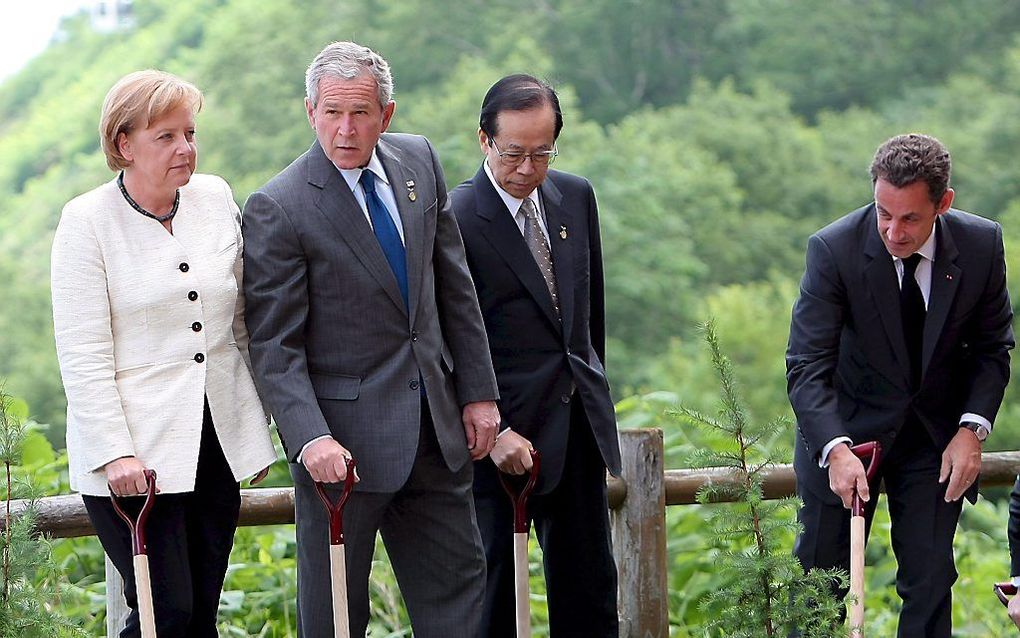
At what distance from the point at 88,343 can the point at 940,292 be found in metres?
1.95

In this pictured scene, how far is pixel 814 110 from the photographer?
22.7 meters

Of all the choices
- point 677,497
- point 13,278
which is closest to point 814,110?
point 13,278

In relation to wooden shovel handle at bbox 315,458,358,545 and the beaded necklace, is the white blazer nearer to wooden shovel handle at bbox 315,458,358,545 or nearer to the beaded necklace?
the beaded necklace

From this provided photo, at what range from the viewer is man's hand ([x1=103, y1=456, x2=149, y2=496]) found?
286 centimetres

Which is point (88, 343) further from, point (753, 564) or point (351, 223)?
point (753, 564)

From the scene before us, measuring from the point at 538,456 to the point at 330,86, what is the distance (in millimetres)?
948

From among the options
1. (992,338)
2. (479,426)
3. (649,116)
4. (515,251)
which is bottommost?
(479,426)

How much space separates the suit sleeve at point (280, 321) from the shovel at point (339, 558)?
0.12 meters

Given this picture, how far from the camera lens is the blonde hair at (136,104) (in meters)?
2.93

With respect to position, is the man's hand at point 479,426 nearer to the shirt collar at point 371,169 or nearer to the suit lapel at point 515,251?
the suit lapel at point 515,251

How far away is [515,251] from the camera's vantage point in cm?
337

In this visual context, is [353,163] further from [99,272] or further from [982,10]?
[982,10]

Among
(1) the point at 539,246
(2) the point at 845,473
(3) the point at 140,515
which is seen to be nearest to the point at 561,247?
(1) the point at 539,246

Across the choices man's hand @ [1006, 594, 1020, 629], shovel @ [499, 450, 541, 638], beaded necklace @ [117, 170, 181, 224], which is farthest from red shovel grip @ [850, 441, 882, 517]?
beaded necklace @ [117, 170, 181, 224]
